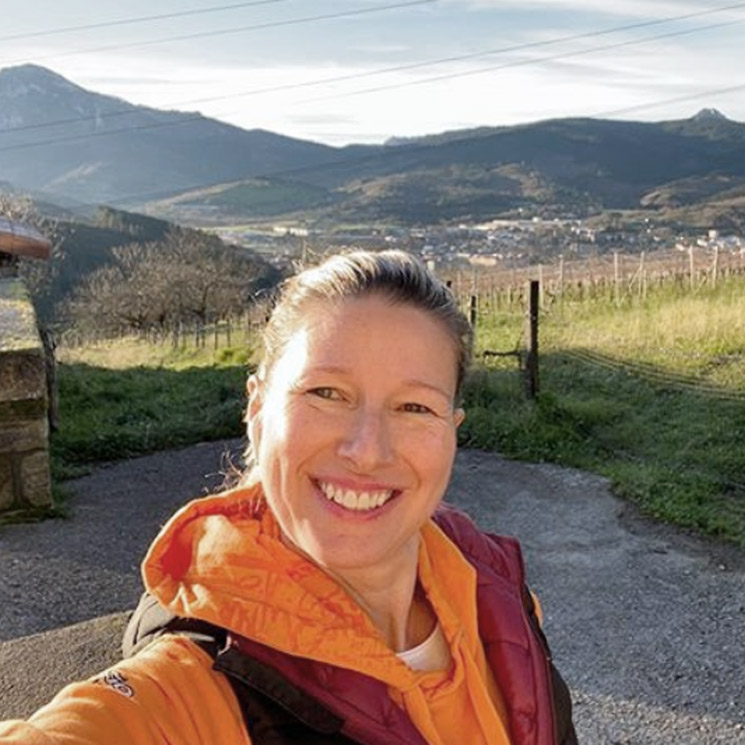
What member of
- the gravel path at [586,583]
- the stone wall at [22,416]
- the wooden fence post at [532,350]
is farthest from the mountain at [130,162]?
the stone wall at [22,416]

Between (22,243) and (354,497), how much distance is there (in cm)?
757

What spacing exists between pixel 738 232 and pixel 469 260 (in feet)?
95.6

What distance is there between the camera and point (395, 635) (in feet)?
5.62

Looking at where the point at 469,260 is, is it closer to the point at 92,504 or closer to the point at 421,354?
the point at 92,504

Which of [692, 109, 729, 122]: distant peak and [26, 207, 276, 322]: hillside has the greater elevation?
[692, 109, 729, 122]: distant peak

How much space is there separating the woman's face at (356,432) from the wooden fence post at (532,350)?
7.96 m

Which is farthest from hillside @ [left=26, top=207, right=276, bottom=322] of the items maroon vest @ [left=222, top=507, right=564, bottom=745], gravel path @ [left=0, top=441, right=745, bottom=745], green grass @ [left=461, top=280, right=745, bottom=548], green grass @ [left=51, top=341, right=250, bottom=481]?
maroon vest @ [left=222, top=507, right=564, bottom=745]

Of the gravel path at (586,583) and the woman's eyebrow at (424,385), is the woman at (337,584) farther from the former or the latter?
the gravel path at (586,583)

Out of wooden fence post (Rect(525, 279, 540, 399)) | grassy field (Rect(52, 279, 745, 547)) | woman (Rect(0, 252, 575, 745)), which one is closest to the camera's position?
woman (Rect(0, 252, 575, 745))

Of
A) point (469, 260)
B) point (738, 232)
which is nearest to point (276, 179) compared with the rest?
point (738, 232)

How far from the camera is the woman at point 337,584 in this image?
131 cm

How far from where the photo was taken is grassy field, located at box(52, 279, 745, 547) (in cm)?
742

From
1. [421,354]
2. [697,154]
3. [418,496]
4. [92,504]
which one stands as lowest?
[92,504]

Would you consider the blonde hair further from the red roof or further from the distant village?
the distant village
